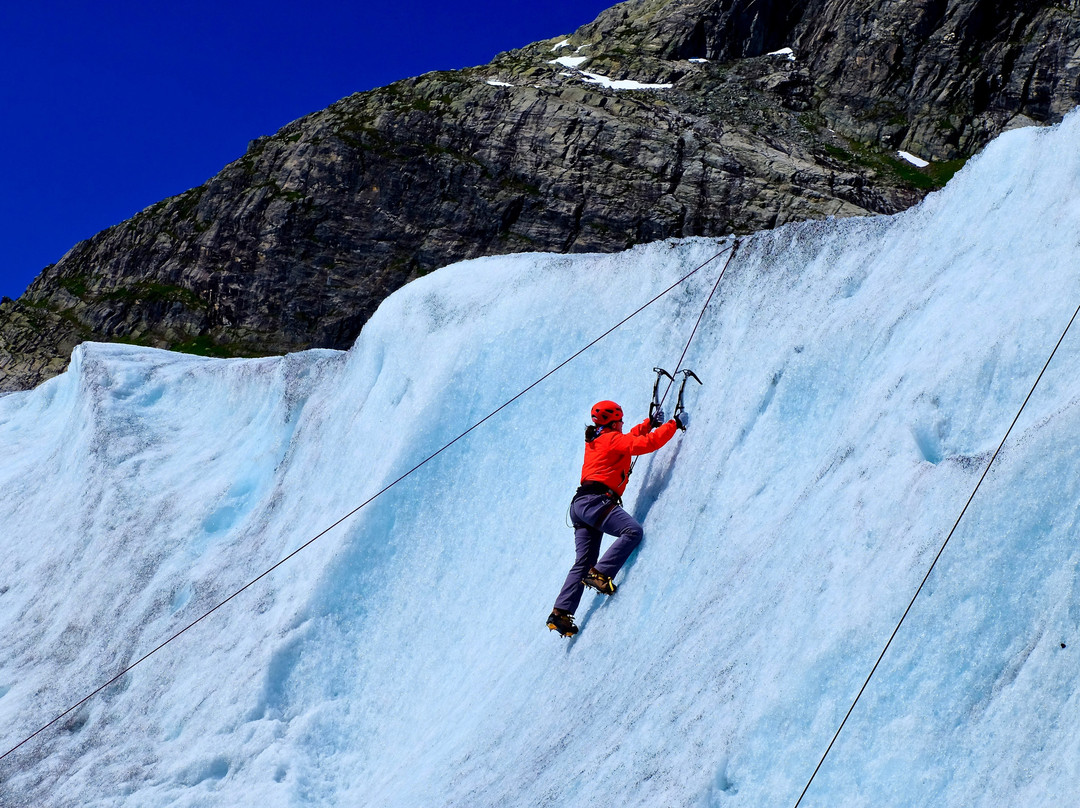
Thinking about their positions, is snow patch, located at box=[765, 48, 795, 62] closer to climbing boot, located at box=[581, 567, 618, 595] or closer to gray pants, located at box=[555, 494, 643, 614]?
gray pants, located at box=[555, 494, 643, 614]

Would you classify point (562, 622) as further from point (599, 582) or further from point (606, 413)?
point (606, 413)

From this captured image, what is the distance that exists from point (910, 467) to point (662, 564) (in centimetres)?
257

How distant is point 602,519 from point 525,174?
207 feet

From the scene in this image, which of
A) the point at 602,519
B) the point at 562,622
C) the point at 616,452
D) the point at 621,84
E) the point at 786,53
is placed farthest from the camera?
the point at 786,53

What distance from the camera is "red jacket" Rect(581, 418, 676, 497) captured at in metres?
8.53

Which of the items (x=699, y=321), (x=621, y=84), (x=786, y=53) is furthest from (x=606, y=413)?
(x=786, y=53)

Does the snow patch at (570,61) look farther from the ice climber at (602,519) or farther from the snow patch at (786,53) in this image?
the ice climber at (602,519)

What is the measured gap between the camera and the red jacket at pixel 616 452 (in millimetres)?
8531

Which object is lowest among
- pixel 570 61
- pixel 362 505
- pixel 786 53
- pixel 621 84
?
pixel 362 505

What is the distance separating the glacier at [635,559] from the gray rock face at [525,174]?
51.9 metres

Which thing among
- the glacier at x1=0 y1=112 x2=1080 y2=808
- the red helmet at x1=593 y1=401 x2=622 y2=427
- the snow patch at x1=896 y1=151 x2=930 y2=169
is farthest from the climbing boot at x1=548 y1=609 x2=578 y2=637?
the snow patch at x1=896 y1=151 x2=930 y2=169

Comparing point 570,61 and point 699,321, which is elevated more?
point 570,61

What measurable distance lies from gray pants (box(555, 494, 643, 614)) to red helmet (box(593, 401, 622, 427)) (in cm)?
75

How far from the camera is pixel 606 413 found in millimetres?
8867
